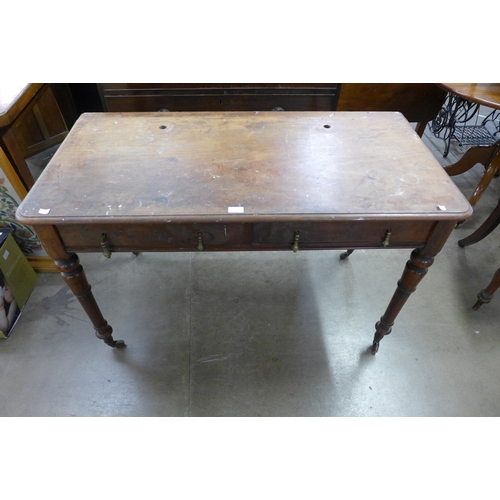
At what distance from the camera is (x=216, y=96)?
186cm

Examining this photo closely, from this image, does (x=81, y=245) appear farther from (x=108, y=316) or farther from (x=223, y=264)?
(x=223, y=264)

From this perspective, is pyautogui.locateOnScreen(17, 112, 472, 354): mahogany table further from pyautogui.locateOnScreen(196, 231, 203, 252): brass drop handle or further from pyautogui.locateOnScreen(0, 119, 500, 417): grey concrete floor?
pyautogui.locateOnScreen(0, 119, 500, 417): grey concrete floor

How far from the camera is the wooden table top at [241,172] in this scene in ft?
3.23

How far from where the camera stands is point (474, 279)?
6.21 ft

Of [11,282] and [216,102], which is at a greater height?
[216,102]

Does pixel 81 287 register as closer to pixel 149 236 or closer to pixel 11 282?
pixel 149 236

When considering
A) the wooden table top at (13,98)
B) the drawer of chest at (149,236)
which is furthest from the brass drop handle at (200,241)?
the wooden table top at (13,98)

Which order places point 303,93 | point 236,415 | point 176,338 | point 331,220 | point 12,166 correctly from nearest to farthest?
point 331,220
point 236,415
point 12,166
point 176,338
point 303,93

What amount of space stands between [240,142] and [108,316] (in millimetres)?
1050

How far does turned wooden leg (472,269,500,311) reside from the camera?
1626 millimetres

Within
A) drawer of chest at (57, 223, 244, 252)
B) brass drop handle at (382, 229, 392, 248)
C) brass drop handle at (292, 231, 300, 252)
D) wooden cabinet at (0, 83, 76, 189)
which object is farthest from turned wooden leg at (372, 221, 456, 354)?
wooden cabinet at (0, 83, 76, 189)

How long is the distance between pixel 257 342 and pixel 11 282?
1.16m

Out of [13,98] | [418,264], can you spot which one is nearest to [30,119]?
[13,98]

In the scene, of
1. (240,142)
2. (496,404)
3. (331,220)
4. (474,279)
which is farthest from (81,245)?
(474,279)
